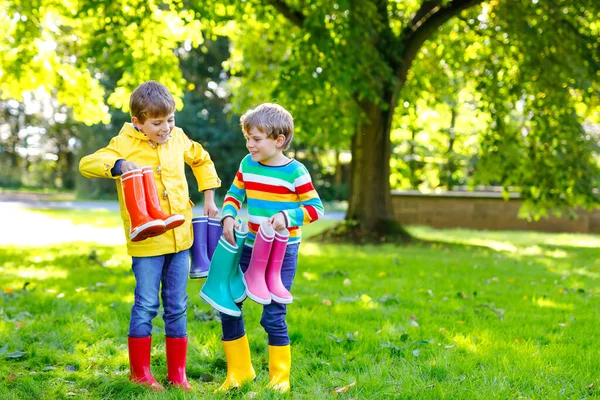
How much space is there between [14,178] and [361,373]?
138 feet

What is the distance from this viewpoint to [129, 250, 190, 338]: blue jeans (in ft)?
11.7

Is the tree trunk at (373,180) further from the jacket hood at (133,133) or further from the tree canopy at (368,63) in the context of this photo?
the jacket hood at (133,133)

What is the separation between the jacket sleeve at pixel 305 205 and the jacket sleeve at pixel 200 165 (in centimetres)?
64

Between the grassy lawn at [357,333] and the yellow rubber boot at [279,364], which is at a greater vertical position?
the yellow rubber boot at [279,364]

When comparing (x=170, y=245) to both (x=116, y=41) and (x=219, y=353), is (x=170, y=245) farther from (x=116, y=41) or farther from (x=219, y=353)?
(x=116, y=41)

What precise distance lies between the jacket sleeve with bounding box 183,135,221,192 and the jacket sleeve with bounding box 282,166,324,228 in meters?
0.64

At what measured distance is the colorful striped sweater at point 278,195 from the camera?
11.0ft

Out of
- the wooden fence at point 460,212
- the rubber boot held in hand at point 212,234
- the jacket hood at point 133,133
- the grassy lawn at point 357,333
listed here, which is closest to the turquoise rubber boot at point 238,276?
the rubber boot held in hand at point 212,234

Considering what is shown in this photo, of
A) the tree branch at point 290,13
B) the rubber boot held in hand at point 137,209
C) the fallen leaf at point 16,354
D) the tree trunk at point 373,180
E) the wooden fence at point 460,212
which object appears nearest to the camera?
the rubber boot held in hand at point 137,209

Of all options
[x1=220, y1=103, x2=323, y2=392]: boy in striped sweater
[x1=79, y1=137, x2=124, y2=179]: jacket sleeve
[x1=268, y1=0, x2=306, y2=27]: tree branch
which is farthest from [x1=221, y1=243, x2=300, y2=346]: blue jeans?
[x1=268, y1=0, x2=306, y2=27]: tree branch

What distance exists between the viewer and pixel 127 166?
3340 mm

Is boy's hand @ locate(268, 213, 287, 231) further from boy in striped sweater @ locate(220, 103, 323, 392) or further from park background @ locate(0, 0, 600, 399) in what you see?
park background @ locate(0, 0, 600, 399)

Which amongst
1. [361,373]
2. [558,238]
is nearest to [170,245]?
[361,373]

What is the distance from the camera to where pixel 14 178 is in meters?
41.5
